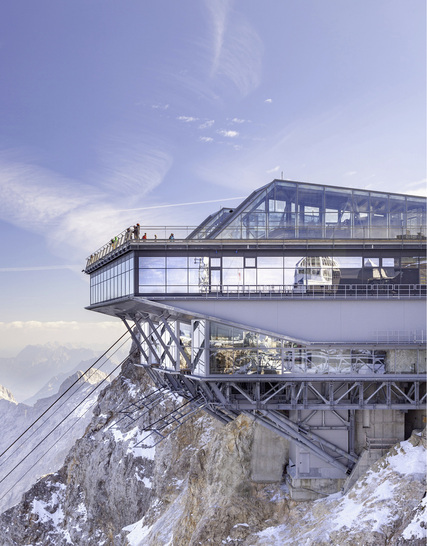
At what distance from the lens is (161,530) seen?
1602 inches

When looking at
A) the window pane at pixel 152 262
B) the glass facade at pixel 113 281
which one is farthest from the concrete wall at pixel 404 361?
the glass facade at pixel 113 281

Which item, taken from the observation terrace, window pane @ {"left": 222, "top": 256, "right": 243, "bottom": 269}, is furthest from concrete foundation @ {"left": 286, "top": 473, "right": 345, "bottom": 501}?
window pane @ {"left": 222, "top": 256, "right": 243, "bottom": 269}

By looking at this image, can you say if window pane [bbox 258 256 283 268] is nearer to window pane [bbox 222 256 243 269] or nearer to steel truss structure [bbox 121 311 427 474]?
window pane [bbox 222 256 243 269]

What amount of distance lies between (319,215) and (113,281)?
48.2ft

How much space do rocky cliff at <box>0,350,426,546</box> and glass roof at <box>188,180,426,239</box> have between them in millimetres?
12836

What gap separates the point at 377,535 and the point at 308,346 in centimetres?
995

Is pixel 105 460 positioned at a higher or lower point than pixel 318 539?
lower

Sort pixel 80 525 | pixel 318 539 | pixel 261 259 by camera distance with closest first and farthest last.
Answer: pixel 318 539 → pixel 261 259 → pixel 80 525

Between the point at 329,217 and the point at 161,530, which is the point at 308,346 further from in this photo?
the point at 161,530

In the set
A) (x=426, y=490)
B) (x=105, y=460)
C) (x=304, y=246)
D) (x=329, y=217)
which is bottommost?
(x=105, y=460)

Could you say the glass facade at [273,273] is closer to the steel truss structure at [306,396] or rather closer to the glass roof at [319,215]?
the glass roof at [319,215]

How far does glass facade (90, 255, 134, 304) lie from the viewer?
3062 cm

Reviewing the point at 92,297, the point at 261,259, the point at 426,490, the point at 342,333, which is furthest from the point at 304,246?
the point at 92,297

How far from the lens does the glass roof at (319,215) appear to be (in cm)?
3109
